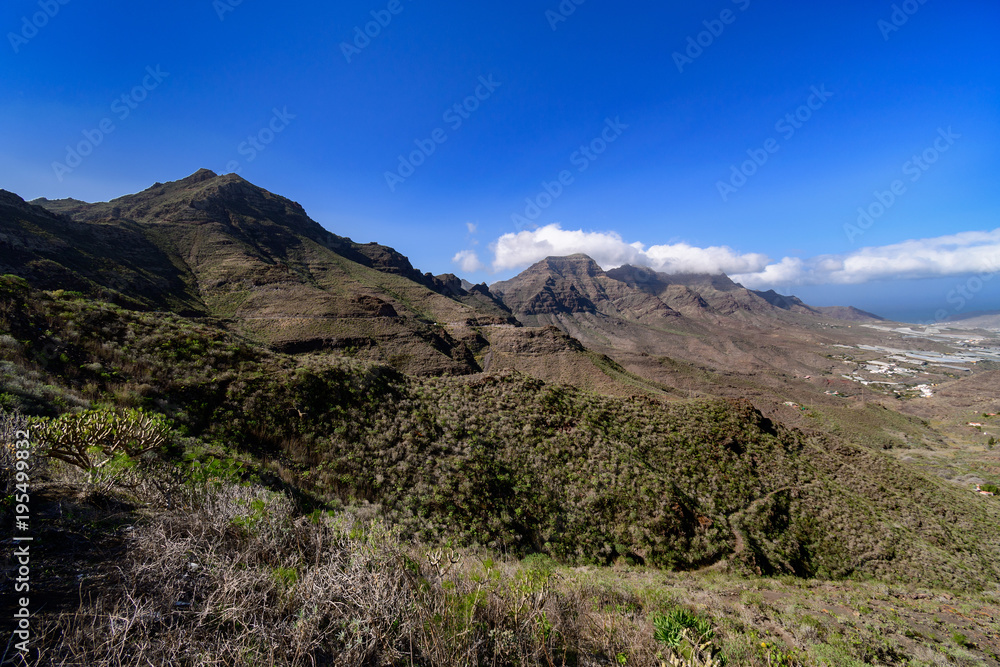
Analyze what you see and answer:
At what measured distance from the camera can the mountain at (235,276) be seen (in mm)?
38562

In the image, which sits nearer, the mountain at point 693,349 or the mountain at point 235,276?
the mountain at point 235,276

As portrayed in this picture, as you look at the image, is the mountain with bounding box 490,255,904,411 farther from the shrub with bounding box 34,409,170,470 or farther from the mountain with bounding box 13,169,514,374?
the shrub with bounding box 34,409,170,470

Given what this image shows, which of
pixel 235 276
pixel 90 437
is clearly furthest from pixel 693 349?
pixel 90 437

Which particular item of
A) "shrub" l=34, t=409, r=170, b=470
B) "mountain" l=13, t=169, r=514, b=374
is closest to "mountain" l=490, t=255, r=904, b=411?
"mountain" l=13, t=169, r=514, b=374

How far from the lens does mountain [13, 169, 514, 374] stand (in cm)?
3856

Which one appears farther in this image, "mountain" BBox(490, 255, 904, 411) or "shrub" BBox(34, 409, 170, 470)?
"mountain" BBox(490, 255, 904, 411)

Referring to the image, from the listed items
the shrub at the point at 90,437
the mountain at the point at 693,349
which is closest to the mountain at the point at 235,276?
the mountain at the point at 693,349

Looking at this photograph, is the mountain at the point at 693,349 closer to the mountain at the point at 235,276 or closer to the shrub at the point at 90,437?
the mountain at the point at 235,276

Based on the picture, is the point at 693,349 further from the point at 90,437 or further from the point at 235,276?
the point at 90,437

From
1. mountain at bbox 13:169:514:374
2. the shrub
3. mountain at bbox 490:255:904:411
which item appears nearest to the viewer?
the shrub

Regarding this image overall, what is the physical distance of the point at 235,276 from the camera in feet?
171

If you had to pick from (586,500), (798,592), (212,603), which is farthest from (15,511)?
(798,592)

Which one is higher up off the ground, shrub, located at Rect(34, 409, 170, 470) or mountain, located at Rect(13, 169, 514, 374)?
mountain, located at Rect(13, 169, 514, 374)

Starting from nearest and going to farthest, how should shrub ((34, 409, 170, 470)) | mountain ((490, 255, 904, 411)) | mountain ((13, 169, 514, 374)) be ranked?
1. shrub ((34, 409, 170, 470))
2. mountain ((13, 169, 514, 374))
3. mountain ((490, 255, 904, 411))
